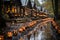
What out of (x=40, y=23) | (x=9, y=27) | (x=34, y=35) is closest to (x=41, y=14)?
(x=40, y=23)

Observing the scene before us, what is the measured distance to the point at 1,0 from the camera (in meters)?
2.94

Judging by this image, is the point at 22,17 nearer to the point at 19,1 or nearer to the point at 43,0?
the point at 19,1

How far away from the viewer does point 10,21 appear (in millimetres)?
2926

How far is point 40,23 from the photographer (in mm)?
3014

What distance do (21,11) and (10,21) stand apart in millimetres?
221

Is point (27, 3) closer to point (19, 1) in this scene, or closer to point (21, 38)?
point (19, 1)

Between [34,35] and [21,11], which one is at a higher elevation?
[21,11]

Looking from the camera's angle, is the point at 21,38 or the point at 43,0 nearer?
the point at 21,38

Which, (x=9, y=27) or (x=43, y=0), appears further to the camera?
(x=43, y=0)

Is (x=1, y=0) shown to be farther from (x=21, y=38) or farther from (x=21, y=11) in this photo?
(x=21, y=38)

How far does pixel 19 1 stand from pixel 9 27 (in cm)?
43

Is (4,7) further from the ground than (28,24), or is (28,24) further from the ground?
(4,7)

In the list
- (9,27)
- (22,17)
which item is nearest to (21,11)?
(22,17)

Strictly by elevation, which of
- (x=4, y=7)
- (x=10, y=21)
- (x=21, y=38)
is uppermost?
(x=4, y=7)
